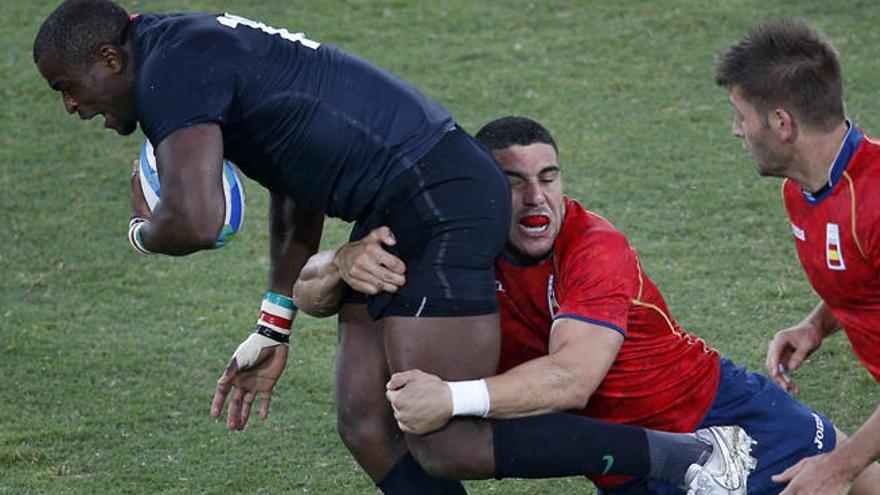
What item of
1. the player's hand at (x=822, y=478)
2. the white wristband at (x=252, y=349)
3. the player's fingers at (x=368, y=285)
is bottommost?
the white wristband at (x=252, y=349)

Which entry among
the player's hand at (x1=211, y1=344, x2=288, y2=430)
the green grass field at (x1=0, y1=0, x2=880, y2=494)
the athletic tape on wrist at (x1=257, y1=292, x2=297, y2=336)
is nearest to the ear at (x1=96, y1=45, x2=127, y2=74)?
the athletic tape on wrist at (x1=257, y1=292, x2=297, y2=336)

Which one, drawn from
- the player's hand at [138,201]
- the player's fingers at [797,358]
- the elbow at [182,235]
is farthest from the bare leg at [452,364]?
the player's fingers at [797,358]

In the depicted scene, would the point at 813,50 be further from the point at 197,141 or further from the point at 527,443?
the point at 197,141

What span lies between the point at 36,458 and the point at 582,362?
2.64 m

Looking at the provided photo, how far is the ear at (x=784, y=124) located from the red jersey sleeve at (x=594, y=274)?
0.65 m

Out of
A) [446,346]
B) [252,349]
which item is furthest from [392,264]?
[252,349]

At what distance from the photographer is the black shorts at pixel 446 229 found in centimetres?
467

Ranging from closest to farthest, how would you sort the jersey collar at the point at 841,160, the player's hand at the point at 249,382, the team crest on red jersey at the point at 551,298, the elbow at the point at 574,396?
the elbow at the point at 574,396 → the jersey collar at the point at 841,160 → the team crest on red jersey at the point at 551,298 → the player's hand at the point at 249,382

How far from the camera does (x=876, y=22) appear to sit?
36.3ft

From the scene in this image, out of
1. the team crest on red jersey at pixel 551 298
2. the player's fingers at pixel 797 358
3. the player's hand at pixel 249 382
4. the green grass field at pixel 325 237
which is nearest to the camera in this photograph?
the team crest on red jersey at pixel 551 298

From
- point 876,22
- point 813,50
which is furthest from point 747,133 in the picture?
point 876,22

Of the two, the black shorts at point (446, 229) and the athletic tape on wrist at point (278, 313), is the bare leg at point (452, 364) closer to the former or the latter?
the black shorts at point (446, 229)

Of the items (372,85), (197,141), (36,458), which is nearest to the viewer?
(197,141)

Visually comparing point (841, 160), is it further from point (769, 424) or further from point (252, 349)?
point (252, 349)
